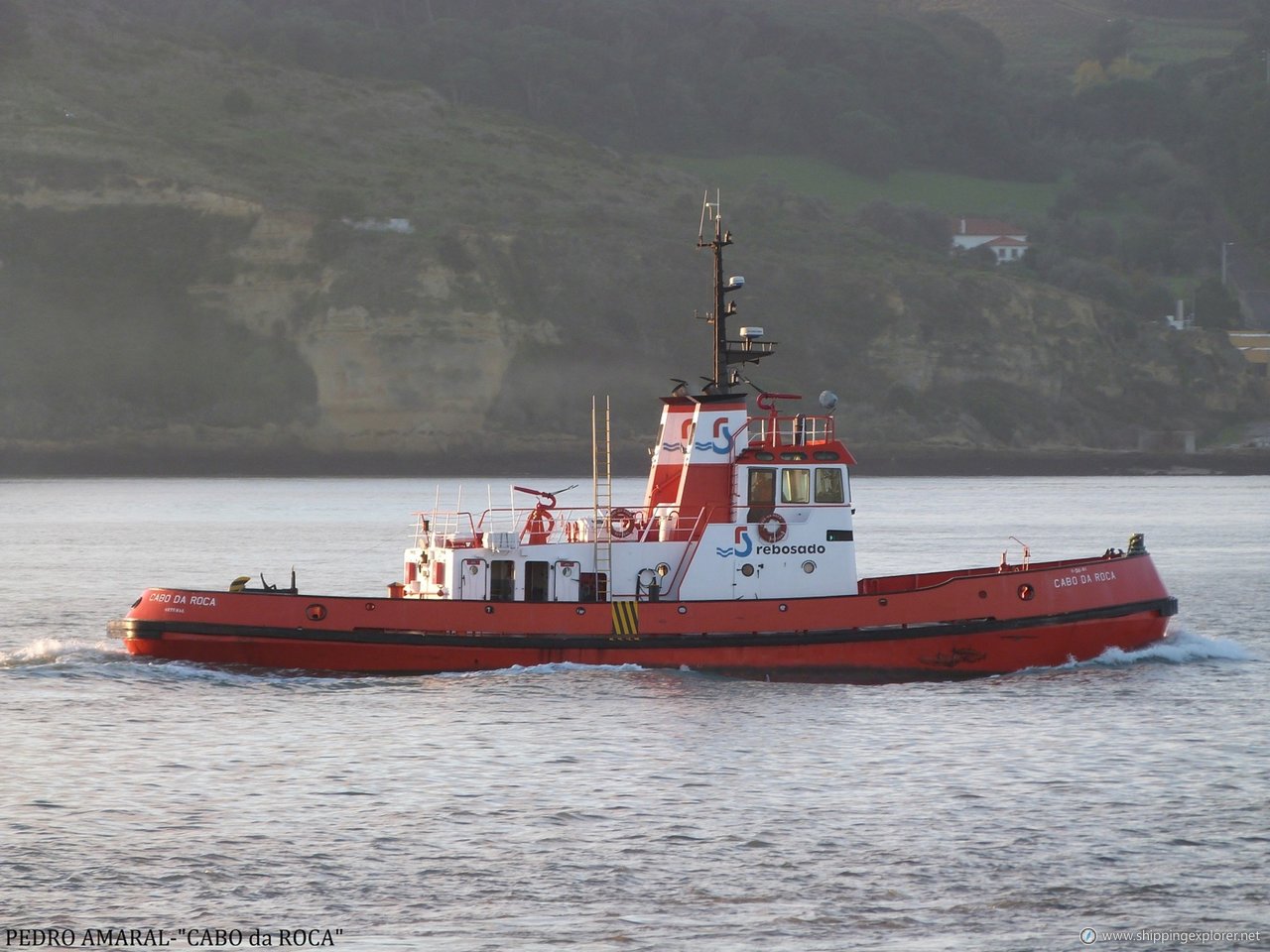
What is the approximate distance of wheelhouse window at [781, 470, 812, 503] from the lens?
2788cm

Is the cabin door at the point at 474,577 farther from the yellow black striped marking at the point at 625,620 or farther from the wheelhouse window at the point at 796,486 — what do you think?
the wheelhouse window at the point at 796,486

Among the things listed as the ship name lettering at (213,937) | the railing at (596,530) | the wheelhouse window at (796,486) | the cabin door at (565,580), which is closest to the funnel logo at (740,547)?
the railing at (596,530)

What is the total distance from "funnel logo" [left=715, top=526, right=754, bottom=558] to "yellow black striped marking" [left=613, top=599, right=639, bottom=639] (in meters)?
1.59

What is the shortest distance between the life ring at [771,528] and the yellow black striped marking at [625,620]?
224 centimetres

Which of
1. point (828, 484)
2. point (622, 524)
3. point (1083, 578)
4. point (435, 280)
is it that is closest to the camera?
point (828, 484)

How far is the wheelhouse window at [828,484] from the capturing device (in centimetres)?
2795

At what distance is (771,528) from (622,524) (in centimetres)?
229

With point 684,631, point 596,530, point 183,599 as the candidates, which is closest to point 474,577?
point 596,530

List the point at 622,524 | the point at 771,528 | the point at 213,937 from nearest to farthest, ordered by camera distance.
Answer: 1. the point at 213,937
2. the point at 771,528
3. the point at 622,524

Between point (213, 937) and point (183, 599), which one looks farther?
point (183, 599)

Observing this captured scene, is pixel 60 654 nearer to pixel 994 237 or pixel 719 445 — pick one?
pixel 719 445

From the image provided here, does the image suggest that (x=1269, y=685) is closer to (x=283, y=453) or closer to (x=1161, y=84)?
(x=283, y=453)

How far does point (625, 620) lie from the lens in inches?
1065

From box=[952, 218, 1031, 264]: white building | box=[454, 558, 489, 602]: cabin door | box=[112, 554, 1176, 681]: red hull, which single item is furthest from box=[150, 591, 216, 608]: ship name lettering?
box=[952, 218, 1031, 264]: white building
